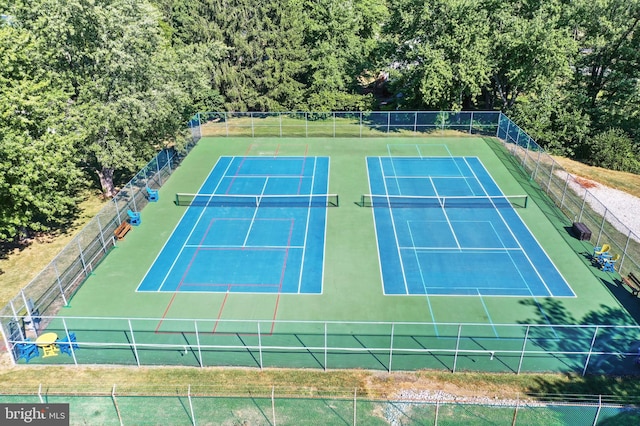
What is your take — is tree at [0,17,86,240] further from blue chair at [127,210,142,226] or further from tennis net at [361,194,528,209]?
tennis net at [361,194,528,209]

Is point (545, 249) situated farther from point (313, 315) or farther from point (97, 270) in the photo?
point (97, 270)

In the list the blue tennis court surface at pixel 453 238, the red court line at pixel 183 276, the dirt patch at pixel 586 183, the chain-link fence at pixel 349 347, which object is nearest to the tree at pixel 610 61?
the dirt patch at pixel 586 183

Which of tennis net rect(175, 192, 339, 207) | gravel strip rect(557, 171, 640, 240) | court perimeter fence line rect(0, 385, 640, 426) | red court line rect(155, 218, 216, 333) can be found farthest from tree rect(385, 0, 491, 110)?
court perimeter fence line rect(0, 385, 640, 426)

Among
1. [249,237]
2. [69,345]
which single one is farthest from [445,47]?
[69,345]

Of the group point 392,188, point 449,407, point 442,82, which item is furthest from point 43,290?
point 442,82

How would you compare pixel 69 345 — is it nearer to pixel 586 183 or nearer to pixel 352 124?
pixel 352 124

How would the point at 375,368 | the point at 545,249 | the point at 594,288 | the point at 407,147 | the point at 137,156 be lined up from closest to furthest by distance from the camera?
the point at 375,368
the point at 594,288
the point at 545,249
the point at 137,156
the point at 407,147
